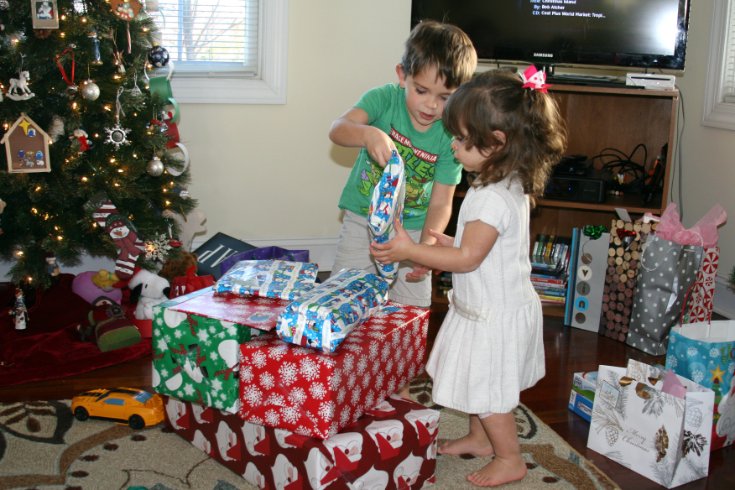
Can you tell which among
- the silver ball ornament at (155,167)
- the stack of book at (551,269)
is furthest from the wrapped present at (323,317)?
the stack of book at (551,269)

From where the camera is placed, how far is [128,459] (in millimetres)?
1861

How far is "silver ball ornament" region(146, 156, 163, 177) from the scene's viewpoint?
274 cm

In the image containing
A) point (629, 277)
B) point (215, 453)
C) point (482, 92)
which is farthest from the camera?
point (629, 277)

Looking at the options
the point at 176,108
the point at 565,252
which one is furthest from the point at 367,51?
the point at 565,252

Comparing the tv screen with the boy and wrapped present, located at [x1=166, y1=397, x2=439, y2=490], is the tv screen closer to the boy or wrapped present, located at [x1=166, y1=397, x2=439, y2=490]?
the boy

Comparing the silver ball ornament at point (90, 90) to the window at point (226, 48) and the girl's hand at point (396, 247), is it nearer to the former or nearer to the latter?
the window at point (226, 48)

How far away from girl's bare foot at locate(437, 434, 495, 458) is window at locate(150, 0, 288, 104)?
180 centimetres

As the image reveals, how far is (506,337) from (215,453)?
2.28 ft

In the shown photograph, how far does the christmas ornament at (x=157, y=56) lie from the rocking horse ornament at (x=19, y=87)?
0.43 meters

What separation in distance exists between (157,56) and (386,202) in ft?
4.55

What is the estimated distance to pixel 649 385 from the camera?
193 centimetres

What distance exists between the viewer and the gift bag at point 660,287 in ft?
8.70

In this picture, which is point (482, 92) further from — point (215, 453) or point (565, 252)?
point (565, 252)

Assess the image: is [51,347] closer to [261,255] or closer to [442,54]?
[261,255]
